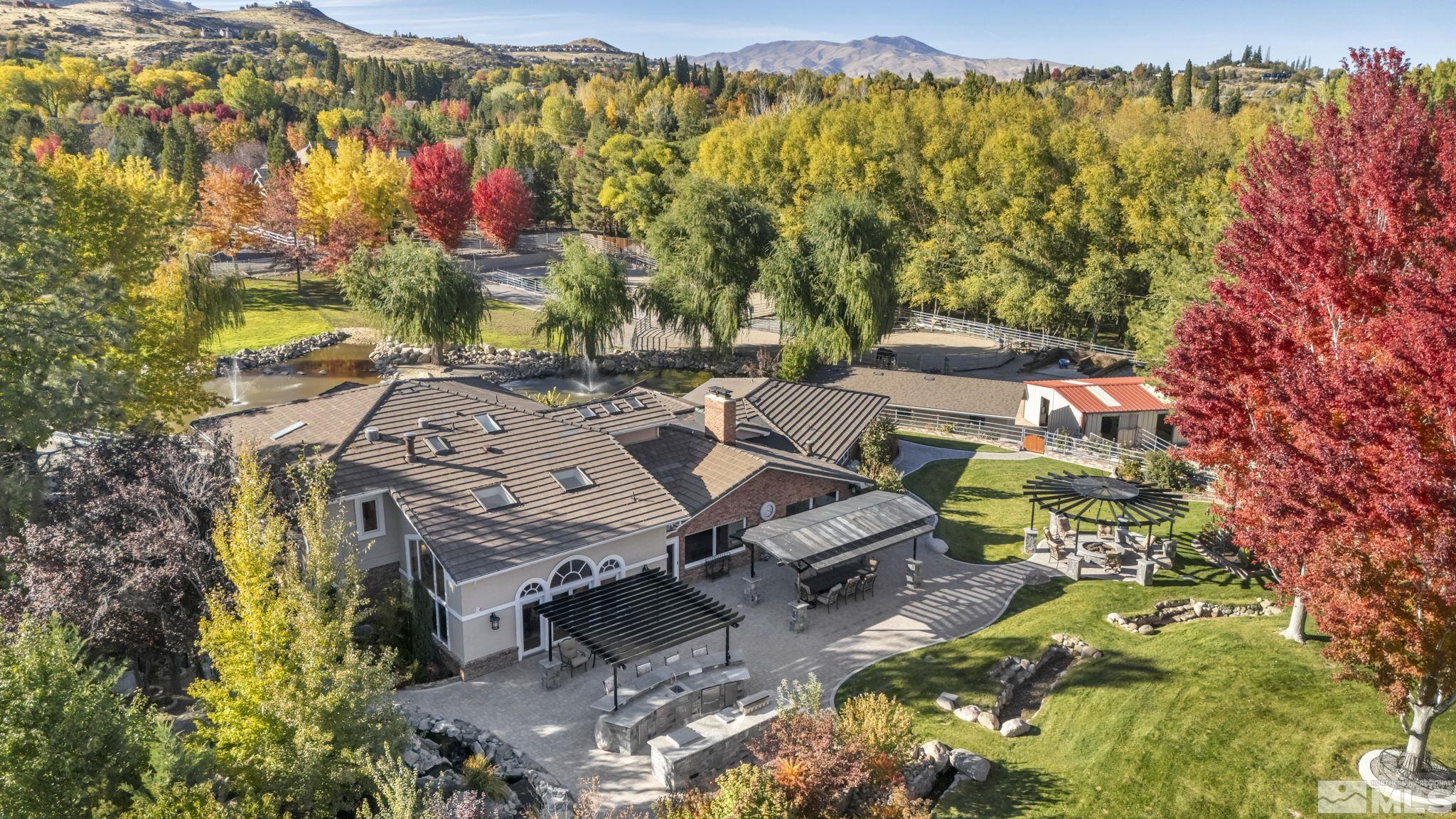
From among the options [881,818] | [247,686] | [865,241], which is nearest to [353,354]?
[865,241]

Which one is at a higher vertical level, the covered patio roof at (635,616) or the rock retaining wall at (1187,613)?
the covered patio roof at (635,616)

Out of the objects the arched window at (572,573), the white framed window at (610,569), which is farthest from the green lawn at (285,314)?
the arched window at (572,573)

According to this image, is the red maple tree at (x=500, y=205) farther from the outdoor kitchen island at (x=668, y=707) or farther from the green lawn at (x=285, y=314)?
the outdoor kitchen island at (x=668, y=707)

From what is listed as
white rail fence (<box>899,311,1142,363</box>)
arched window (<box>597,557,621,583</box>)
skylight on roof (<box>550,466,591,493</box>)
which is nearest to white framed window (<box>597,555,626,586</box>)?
arched window (<box>597,557,621,583</box>)

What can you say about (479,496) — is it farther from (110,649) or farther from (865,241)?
(865,241)

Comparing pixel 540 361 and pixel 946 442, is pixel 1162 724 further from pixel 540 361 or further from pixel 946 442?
pixel 540 361

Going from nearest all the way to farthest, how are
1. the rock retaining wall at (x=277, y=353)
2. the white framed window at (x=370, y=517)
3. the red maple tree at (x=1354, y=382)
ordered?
the red maple tree at (x=1354, y=382) < the white framed window at (x=370, y=517) < the rock retaining wall at (x=277, y=353)

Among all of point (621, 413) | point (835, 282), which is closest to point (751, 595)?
point (621, 413)
